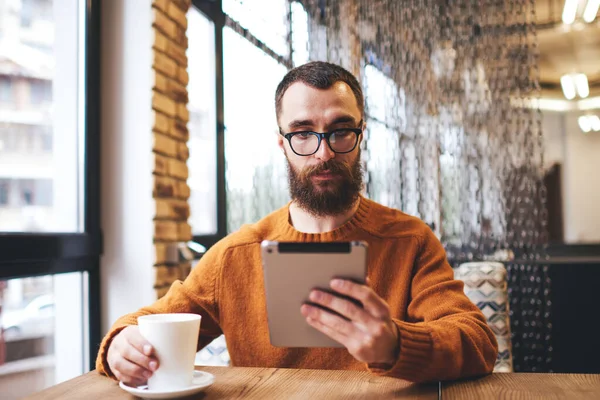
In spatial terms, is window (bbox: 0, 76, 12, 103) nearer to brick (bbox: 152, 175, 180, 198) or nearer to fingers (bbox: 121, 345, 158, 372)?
brick (bbox: 152, 175, 180, 198)

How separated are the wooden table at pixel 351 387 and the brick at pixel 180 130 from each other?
1322 mm

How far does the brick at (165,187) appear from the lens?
2.03 m

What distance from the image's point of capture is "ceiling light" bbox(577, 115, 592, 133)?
6359 millimetres

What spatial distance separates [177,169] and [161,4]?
641mm

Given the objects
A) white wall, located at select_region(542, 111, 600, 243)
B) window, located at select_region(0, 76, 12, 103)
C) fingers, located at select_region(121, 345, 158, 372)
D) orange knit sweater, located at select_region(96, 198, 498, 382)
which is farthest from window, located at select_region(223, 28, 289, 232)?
white wall, located at select_region(542, 111, 600, 243)

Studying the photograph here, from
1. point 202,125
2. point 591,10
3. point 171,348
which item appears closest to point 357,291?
point 171,348

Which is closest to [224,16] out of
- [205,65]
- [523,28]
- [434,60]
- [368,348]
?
[205,65]

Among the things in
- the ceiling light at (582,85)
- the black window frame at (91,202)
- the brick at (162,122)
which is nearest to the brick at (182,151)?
the brick at (162,122)

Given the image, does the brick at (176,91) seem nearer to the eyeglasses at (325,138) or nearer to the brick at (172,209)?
the brick at (172,209)

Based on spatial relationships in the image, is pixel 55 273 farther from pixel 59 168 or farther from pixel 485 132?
pixel 485 132

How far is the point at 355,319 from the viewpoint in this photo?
792 mm

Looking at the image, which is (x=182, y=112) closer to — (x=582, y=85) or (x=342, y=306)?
(x=342, y=306)

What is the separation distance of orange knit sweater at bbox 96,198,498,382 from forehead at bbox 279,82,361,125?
0.80 feet

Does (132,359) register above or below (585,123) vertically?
below
